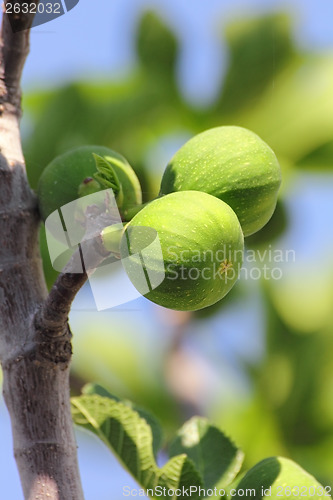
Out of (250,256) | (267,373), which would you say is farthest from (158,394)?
(250,256)

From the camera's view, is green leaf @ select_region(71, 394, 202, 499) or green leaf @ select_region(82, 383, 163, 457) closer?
green leaf @ select_region(71, 394, 202, 499)

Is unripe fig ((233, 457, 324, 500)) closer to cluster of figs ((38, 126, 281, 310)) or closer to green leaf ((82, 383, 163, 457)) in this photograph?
green leaf ((82, 383, 163, 457))

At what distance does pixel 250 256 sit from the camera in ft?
9.72

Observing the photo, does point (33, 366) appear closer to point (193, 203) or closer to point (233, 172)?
point (193, 203)

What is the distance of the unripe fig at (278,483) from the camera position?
4.08 ft

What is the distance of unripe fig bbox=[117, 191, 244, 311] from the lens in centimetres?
108

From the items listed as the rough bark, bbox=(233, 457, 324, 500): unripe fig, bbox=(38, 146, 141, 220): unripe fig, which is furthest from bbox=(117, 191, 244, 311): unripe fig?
bbox=(233, 457, 324, 500): unripe fig

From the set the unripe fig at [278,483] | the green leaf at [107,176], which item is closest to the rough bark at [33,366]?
the green leaf at [107,176]

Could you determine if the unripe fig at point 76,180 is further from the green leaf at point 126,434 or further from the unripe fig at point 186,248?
the green leaf at point 126,434

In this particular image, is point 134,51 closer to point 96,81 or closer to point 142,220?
point 96,81

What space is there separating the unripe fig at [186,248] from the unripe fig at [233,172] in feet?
0.53

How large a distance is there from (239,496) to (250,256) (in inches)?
70.1

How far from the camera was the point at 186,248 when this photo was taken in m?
1.08

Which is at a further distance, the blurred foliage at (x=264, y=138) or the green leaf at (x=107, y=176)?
the blurred foliage at (x=264, y=138)
